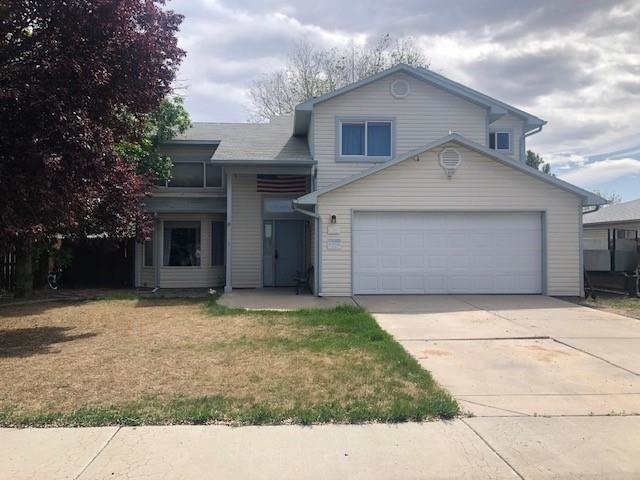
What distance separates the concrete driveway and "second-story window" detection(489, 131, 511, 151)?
7.85 metres

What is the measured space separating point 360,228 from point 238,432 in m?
10.2

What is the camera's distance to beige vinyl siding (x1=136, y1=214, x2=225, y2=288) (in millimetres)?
18297

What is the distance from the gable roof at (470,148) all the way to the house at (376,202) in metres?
0.04

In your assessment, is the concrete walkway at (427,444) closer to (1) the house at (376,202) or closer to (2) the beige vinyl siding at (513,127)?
(1) the house at (376,202)

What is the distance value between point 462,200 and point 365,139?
3.82 metres

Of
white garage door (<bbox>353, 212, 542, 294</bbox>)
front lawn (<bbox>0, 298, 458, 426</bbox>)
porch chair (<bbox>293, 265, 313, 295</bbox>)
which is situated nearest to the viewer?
front lawn (<bbox>0, 298, 458, 426</bbox>)

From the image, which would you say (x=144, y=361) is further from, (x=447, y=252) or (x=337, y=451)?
(x=447, y=252)

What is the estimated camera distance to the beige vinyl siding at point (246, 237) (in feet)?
58.1

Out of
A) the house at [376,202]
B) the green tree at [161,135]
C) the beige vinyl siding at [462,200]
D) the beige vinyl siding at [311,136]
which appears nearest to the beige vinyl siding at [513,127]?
the house at [376,202]

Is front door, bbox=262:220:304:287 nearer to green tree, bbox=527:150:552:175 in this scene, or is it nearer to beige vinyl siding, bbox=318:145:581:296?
beige vinyl siding, bbox=318:145:581:296

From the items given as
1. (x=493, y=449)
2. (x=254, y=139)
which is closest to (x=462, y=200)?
(x=254, y=139)

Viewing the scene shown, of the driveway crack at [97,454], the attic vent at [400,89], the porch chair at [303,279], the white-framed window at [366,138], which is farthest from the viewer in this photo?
the attic vent at [400,89]

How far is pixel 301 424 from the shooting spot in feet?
16.8


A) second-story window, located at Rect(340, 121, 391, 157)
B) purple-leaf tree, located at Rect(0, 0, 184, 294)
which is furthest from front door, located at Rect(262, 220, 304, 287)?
purple-leaf tree, located at Rect(0, 0, 184, 294)
